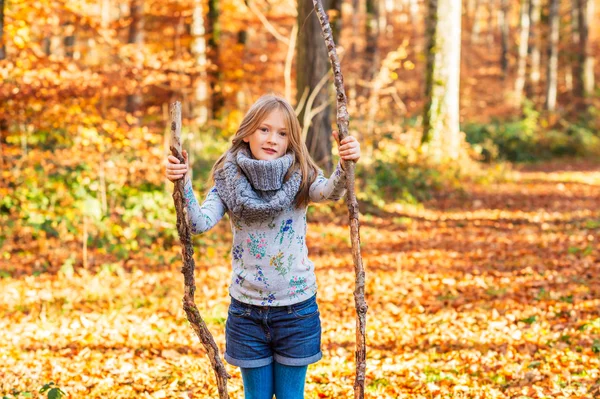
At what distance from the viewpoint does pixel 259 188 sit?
3.01 metres

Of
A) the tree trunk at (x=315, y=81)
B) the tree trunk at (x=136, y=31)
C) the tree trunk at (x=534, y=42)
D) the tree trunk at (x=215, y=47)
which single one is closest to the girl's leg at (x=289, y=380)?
the tree trunk at (x=315, y=81)

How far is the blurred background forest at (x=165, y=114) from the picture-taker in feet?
27.8

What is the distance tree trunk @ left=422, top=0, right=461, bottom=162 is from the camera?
14.0 m

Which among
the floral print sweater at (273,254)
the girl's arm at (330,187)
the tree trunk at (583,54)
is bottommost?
the floral print sweater at (273,254)

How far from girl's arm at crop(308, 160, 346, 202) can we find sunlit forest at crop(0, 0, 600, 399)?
6.36 feet

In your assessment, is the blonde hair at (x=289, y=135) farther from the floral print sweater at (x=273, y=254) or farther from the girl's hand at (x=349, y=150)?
the girl's hand at (x=349, y=150)

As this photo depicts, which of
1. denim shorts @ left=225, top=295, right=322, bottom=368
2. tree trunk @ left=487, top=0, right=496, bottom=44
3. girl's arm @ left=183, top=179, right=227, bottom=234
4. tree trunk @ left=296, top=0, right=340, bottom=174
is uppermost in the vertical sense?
tree trunk @ left=487, top=0, right=496, bottom=44

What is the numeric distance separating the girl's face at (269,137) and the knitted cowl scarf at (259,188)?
8 centimetres

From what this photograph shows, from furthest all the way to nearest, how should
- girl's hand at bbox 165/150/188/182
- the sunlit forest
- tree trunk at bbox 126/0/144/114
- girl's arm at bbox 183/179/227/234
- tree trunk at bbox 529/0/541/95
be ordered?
tree trunk at bbox 529/0/541/95 < tree trunk at bbox 126/0/144/114 < the sunlit forest < girl's arm at bbox 183/179/227/234 < girl's hand at bbox 165/150/188/182

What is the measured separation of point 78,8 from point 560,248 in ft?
26.0

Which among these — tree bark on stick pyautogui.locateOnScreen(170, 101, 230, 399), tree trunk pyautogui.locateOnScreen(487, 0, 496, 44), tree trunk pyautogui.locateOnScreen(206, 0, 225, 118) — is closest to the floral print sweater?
tree bark on stick pyautogui.locateOnScreen(170, 101, 230, 399)

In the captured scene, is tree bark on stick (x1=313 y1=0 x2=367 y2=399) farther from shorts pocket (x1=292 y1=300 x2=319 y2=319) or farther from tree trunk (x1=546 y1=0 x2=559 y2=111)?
tree trunk (x1=546 y1=0 x2=559 y2=111)

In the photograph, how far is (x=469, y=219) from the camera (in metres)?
10.9

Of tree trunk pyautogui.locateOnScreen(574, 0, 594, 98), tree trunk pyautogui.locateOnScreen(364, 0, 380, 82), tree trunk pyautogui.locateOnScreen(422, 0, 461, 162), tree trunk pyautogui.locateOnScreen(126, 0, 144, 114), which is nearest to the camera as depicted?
tree trunk pyautogui.locateOnScreen(422, 0, 461, 162)
